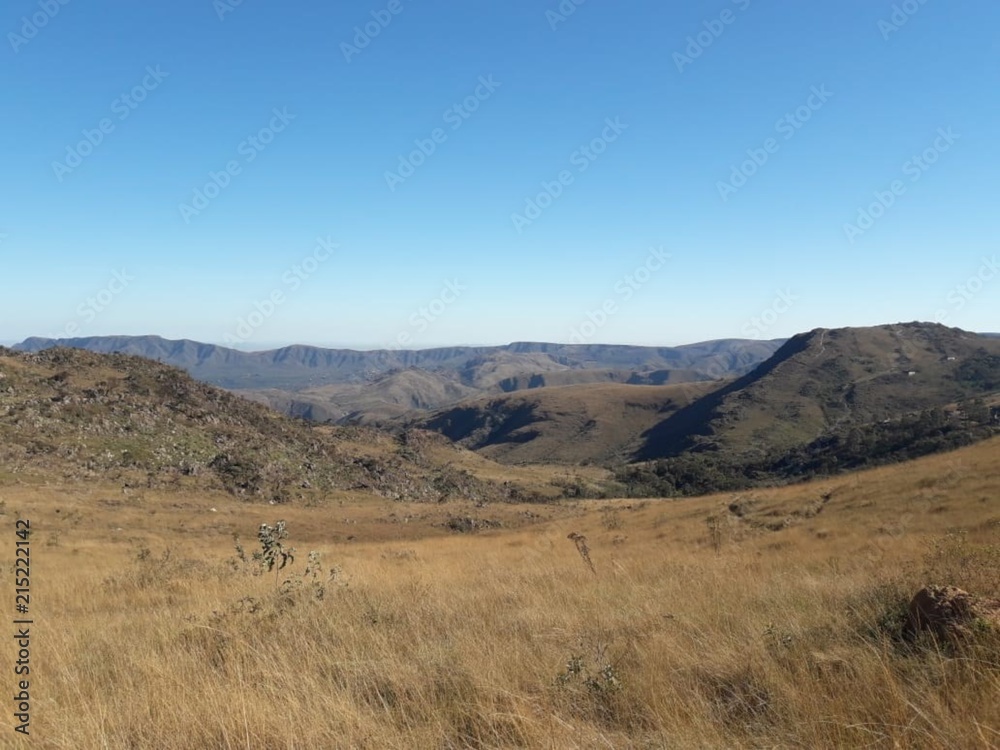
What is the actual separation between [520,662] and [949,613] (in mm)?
3467

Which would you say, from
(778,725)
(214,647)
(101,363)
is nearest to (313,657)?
(214,647)

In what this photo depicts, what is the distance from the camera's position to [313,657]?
5141 millimetres

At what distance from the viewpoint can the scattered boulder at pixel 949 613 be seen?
163 inches

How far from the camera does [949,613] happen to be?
440cm

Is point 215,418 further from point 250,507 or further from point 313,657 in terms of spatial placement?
point 313,657

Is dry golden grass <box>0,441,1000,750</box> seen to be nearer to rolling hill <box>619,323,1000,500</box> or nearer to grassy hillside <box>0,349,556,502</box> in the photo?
grassy hillside <box>0,349,556,502</box>

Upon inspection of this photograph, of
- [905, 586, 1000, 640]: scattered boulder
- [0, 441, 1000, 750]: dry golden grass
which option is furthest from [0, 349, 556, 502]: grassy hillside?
[905, 586, 1000, 640]: scattered boulder

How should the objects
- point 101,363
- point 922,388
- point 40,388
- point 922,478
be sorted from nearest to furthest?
point 922,478 < point 40,388 < point 101,363 < point 922,388

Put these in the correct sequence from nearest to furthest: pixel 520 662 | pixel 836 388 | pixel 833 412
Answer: pixel 520 662 < pixel 833 412 < pixel 836 388

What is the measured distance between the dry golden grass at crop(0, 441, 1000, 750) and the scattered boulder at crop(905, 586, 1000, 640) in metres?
0.18

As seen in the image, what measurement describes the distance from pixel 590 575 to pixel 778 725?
21.5ft

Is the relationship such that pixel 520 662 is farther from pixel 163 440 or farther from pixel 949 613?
pixel 163 440

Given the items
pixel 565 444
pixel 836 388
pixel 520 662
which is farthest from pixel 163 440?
pixel 836 388

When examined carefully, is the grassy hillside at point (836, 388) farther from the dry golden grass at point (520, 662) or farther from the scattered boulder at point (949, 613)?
the scattered boulder at point (949, 613)
